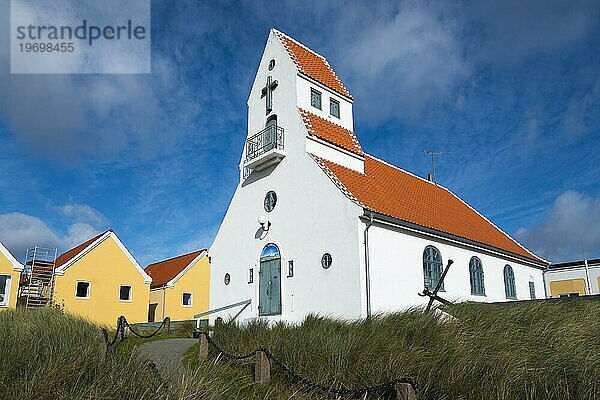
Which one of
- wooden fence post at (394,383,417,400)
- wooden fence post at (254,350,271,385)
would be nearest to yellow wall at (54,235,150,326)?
wooden fence post at (254,350,271,385)

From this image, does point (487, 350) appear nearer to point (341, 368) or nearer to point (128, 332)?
point (341, 368)

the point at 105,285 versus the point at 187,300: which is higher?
the point at 105,285

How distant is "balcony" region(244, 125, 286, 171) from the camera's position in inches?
777

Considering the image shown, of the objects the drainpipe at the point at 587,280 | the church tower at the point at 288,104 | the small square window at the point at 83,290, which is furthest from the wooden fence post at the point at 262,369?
the drainpipe at the point at 587,280

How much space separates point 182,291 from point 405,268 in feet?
75.2

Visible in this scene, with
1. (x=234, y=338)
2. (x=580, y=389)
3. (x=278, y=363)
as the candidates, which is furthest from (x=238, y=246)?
(x=580, y=389)

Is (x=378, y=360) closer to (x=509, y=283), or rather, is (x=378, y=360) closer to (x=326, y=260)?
(x=326, y=260)

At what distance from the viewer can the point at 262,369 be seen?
9.05m

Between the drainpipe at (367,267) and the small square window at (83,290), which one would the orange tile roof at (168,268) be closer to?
the small square window at (83,290)

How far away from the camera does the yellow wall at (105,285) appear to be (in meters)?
29.0

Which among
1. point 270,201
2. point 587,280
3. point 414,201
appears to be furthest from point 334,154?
point 587,280

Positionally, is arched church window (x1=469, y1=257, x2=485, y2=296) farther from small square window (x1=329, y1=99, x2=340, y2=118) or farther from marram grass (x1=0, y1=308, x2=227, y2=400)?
marram grass (x1=0, y1=308, x2=227, y2=400)

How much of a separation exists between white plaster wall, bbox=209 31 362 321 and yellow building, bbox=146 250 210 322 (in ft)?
50.2

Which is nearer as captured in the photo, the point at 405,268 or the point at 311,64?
the point at 405,268
